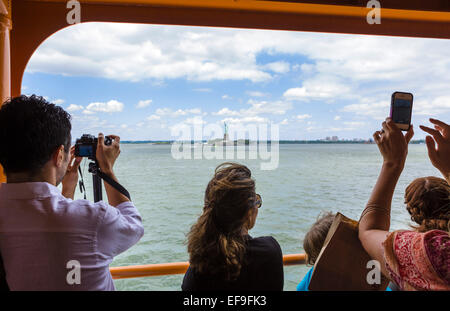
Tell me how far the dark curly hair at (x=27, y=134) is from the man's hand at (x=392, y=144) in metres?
0.90

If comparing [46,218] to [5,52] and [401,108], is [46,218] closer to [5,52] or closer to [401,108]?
[401,108]

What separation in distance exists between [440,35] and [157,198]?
980 inches

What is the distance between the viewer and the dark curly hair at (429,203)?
911mm

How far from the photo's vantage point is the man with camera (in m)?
0.79

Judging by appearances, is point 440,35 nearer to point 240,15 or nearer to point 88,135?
point 240,15

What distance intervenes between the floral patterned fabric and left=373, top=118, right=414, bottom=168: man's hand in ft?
0.68

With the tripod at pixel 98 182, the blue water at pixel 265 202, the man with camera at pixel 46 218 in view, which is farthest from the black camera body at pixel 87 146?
the blue water at pixel 265 202

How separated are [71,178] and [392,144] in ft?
3.64

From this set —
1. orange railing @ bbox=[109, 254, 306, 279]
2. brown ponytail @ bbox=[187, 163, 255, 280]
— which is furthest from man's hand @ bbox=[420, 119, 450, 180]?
orange railing @ bbox=[109, 254, 306, 279]

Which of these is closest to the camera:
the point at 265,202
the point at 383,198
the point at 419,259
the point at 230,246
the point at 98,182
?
the point at 419,259

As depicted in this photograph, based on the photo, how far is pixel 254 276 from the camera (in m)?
1.08
